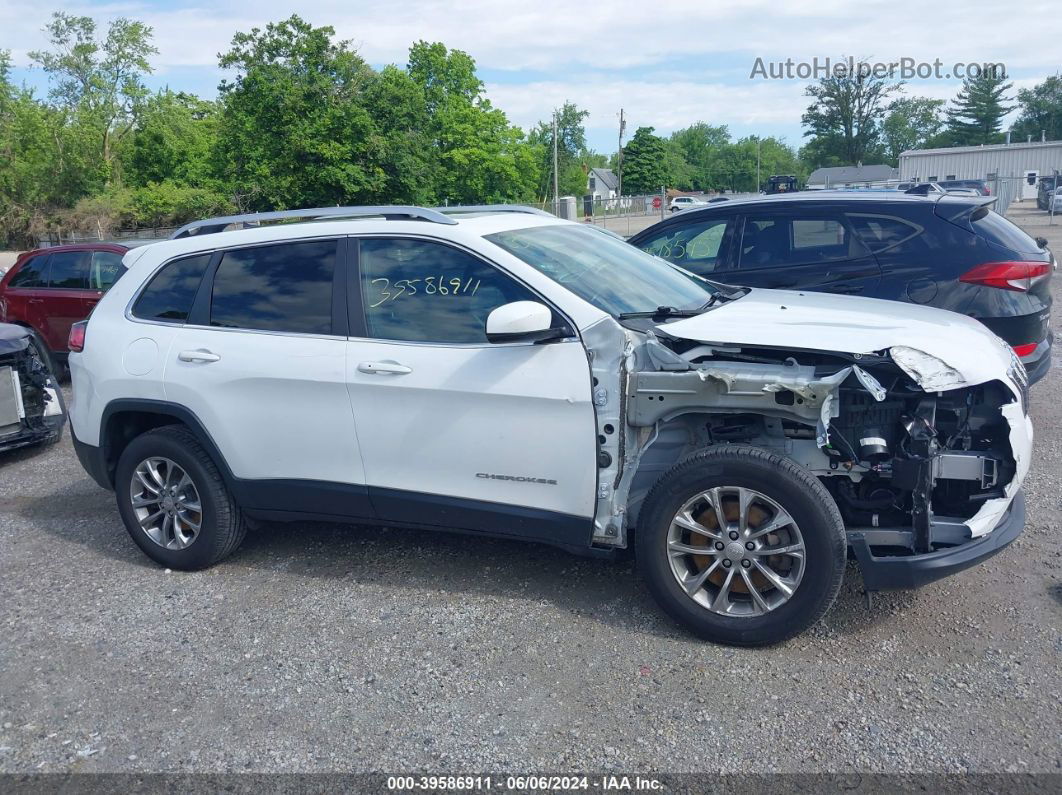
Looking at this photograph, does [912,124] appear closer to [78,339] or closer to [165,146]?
[165,146]

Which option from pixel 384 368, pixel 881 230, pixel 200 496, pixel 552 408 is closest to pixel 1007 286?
pixel 881 230

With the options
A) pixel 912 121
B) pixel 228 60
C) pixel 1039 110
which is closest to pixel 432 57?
pixel 228 60

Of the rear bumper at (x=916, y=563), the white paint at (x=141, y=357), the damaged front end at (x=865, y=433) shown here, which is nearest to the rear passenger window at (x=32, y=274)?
the white paint at (x=141, y=357)

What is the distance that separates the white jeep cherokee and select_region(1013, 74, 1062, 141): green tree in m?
101

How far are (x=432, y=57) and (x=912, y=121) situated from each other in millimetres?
62567

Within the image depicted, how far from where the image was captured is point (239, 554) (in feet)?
17.0

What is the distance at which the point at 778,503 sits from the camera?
361 centimetres

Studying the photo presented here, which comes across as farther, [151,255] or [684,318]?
[151,255]

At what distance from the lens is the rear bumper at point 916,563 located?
11.6ft

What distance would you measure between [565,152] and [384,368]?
108 meters

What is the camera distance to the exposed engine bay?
3602mm

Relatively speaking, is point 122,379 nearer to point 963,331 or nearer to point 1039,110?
point 963,331

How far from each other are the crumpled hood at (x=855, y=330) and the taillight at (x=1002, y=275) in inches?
73.8

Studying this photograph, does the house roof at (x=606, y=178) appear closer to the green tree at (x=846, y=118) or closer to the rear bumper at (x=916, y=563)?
the green tree at (x=846, y=118)
